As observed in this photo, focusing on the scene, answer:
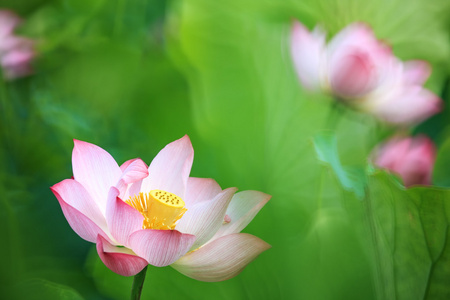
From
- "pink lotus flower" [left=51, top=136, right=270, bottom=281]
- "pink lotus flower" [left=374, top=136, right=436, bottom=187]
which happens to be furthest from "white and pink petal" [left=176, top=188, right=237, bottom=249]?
"pink lotus flower" [left=374, top=136, right=436, bottom=187]

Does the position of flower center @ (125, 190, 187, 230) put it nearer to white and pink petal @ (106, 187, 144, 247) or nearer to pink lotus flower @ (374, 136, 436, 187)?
white and pink petal @ (106, 187, 144, 247)

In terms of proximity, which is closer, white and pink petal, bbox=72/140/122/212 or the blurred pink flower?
white and pink petal, bbox=72/140/122/212

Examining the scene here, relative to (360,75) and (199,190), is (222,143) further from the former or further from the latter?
(199,190)

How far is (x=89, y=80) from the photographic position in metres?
0.77

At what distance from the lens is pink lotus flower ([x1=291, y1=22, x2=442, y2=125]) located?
619 mm

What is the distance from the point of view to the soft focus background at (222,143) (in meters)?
0.37

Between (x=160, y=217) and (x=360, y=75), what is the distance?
390 millimetres

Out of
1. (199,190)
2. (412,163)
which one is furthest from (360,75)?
(199,190)

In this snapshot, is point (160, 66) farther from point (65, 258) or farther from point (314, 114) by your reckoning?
point (65, 258)

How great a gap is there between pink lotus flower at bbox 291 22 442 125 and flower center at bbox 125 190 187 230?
37 centimetres

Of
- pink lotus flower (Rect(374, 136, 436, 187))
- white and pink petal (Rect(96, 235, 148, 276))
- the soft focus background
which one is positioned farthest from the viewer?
pink lotus flower (Rect(374, 136, 436, 187))

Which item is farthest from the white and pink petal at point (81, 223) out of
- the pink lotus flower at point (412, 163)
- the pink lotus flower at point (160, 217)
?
the pink lotus flower at point (412, 163)

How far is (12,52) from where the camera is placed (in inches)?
24.9

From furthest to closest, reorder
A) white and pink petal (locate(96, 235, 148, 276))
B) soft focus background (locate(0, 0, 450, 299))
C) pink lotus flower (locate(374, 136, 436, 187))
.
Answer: pink lotus flower (locate(374, 136, 436, 187))
soft focus background (locate(0, 0, 450, 299))
white and pink petal (locate(96, 235, 148, 276))
